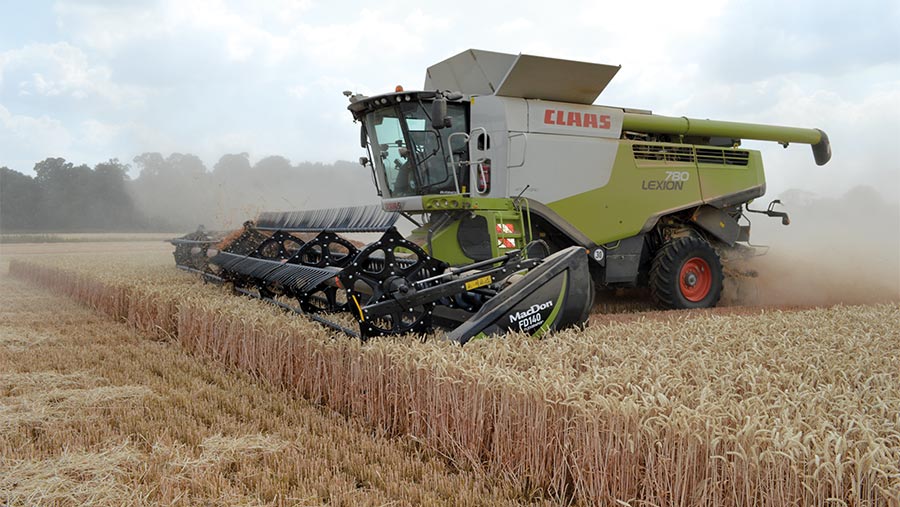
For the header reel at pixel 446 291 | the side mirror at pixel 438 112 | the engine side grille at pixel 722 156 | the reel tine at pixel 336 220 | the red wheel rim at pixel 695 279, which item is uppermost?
the side mirror at pixel 438 112

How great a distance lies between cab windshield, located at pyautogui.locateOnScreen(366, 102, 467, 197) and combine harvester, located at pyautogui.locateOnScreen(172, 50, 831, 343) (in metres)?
0.01

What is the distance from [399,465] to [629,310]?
208 inches

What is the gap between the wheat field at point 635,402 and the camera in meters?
1.95

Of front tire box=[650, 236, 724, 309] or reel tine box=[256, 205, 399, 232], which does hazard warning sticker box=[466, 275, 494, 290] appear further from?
front tire box=[650, 236, 724, 309]

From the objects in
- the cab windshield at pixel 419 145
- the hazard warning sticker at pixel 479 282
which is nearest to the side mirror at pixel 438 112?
the cab windshield at pixel 419 145

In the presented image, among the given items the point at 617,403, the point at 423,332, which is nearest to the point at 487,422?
the point at 617,403

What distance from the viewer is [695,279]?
734cm

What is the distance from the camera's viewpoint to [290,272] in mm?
4680

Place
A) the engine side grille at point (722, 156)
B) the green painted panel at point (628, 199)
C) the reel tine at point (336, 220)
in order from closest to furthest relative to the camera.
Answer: the reel tine at point (336, 220) → the green painted panel at point (628, 199) → the engine side grille at point (722, 156)

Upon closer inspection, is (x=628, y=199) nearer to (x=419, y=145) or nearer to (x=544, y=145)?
(x=544, y=145)

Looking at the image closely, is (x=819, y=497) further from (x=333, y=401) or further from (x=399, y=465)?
(x=333, y=401)

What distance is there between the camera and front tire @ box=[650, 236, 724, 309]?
7.07 metres

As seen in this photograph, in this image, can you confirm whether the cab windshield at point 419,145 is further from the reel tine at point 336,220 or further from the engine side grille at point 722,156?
the engine side grille at point 722,156

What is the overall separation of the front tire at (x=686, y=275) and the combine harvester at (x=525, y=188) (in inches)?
0.6
